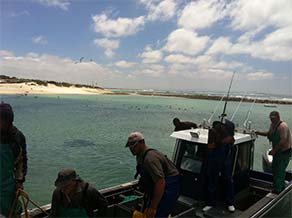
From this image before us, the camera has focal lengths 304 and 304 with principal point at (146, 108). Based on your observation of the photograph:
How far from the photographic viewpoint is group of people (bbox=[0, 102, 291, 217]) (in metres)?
3.34

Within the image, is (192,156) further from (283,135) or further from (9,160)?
(9,160)

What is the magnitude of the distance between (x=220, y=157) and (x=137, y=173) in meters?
1.74

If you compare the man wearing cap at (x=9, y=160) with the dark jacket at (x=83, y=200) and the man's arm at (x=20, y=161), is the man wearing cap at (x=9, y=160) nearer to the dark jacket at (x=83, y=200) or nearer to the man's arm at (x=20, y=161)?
the man's arm at (x=20, y=161)

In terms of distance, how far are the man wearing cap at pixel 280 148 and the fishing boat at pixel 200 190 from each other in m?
0.23

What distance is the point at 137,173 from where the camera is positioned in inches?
162

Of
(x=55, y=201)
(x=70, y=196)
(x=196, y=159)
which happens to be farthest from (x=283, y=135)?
(x=55, y=201)

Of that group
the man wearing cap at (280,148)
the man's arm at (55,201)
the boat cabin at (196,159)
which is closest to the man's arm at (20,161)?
the man's arm at (55,201)

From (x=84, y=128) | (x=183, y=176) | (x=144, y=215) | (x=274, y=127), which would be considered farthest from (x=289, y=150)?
(x=84, y=128)

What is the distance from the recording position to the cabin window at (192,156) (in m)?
5.43

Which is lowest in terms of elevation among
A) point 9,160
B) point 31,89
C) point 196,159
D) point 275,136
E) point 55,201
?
point 31,89

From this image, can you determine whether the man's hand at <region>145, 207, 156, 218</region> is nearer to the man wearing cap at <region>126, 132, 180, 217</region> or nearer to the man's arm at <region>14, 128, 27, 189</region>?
the man wearing cap at <region>126, 132, 180, 217</region>

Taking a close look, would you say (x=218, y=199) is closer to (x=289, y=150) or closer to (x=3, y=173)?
(x=289, y=150)

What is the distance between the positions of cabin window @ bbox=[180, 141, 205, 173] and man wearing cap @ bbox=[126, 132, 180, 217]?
137 centimetres

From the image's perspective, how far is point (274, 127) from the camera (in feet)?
21.2
